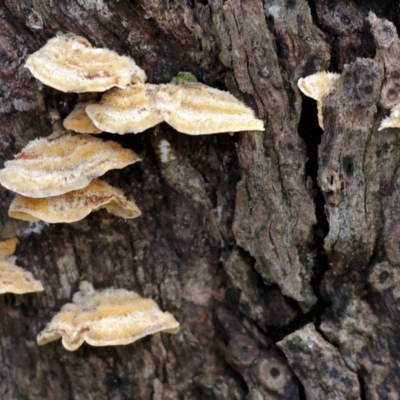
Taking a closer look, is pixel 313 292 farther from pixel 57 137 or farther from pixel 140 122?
pixel 57 137

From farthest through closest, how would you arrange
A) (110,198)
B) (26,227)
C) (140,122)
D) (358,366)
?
(26,227) → (358,366) → (110,198) → (140,122)

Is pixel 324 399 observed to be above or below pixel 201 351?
below

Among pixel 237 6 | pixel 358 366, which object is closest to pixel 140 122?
pixel 237 6

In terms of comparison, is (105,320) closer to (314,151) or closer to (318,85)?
(314,151)

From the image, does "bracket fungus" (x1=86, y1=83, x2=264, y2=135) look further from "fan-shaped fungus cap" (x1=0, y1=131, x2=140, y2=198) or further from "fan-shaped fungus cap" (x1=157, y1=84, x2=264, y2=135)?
"fan-shaped fungus cap" (x1=0, y1=131, x2=140, y2=198)

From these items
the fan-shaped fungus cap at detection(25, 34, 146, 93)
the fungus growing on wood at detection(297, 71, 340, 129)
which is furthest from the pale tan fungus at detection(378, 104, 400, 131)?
the fan-shaped fungus cap at detection(25, 34, 146, 93)

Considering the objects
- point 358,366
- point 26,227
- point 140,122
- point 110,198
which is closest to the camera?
point 140,122

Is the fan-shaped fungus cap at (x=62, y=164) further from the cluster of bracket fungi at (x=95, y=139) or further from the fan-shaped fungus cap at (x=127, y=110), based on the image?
the fan-shaped fungus cap at (x=127, y=110)

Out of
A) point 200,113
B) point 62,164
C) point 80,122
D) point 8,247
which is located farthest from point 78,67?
point 8,247
